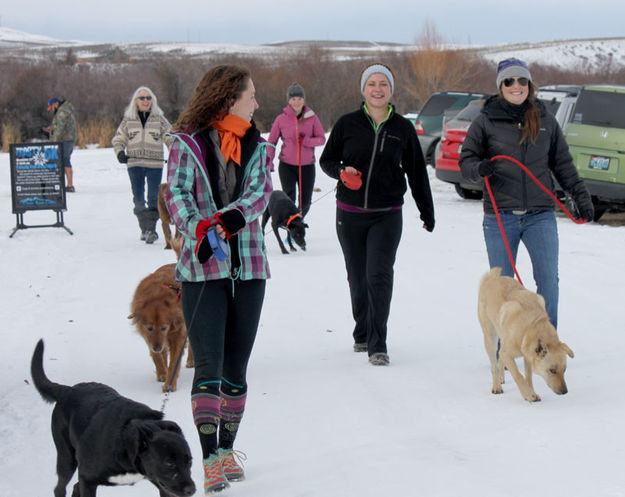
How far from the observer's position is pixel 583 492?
3.64m

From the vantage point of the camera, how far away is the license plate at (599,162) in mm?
12125

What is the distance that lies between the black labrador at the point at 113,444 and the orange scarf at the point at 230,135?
47.2 inches

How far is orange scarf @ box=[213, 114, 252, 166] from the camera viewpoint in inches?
146

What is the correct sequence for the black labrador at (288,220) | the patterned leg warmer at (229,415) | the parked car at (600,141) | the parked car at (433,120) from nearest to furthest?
1. the patterned leg warmer at (229,415)
2. the black labrador at (288,220)
3. the parked car at (600,141)
4. the parked car at (433,120)

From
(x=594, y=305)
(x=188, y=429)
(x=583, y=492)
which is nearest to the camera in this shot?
(x=583, y=492)

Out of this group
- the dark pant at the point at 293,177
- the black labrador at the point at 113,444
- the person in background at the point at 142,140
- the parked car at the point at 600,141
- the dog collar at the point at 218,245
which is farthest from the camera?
the parked car at the point at 600,141

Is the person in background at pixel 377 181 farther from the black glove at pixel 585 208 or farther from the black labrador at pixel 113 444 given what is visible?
the black labrador at pixel 113 444

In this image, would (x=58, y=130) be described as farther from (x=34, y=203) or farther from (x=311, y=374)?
(x=311, y=374)

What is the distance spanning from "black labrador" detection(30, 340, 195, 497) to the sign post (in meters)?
9.16

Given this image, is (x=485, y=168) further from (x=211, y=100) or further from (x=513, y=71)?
(x=211, y=100)

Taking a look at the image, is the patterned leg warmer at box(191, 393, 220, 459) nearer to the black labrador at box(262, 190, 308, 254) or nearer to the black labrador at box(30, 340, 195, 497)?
the black labrador at box(30, 340, 195, 497)

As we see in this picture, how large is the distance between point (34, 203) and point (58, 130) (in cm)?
555

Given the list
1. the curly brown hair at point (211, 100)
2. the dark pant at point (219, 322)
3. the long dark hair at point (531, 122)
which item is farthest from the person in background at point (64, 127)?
the dark pant at point (219, 322)

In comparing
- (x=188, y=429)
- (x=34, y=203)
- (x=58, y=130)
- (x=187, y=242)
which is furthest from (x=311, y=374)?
(x=58, y=130)
